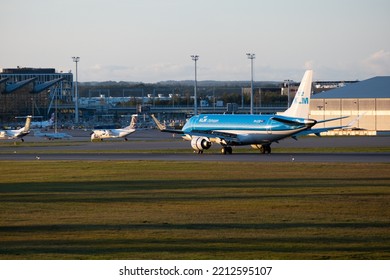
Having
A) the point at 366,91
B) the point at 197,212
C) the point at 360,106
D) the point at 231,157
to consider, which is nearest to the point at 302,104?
the point at 231,157

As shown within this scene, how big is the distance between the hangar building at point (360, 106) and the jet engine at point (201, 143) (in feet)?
161

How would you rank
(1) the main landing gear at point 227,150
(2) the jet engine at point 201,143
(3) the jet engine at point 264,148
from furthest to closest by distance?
1. (2) the jet engine at point 201,143
2. (1) the main landing gear at point 227,150
3. (3) the jet engine at point 264,148

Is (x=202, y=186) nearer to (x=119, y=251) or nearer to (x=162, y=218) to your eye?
(x=162, y=218)

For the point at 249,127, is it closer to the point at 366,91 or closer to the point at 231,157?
the point at 231,157

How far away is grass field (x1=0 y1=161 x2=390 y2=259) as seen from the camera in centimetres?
2695

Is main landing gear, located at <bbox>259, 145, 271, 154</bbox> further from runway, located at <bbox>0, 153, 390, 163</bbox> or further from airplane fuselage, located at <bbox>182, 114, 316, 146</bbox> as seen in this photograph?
runway, located at <bbox>0, 153, 390, 163</bbox>

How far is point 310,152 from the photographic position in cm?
7956

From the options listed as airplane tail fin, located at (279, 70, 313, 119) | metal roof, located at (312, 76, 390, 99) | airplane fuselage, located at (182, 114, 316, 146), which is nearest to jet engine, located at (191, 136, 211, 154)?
airplane fuselage, located at (182, 114, 316, 146)

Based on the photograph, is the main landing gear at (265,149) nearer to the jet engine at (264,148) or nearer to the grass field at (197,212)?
the jet engine at (264,148)

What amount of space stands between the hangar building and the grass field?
7252 cm

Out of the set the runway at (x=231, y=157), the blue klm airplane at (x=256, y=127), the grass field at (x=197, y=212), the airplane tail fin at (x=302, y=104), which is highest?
the airplane tail fin at (x=302, y=104)

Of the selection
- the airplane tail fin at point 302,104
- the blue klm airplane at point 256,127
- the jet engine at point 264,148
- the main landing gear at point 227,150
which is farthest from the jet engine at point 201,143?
the airplane tail fin at point 302,104

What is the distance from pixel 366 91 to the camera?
456 ft

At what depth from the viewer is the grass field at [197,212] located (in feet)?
88.4
